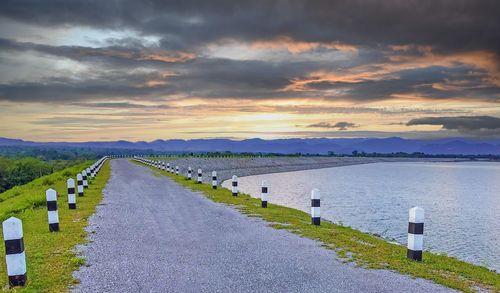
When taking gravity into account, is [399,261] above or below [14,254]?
below

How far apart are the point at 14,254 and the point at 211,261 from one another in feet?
11.4

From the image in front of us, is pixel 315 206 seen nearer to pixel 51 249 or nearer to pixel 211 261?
pixel 211 261

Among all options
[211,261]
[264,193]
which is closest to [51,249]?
[211,261]

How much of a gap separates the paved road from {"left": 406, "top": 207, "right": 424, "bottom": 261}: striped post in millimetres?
1449

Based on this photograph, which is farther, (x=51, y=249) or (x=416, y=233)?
(x=51, y=249)

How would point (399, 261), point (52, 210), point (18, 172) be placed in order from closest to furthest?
point (399, 261) < point (52, 210) < point (18, 172)

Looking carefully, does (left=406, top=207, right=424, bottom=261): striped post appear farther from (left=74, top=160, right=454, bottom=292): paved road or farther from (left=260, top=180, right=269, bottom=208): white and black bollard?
(left=260, top=180, right=269, bottom=208): white and black bollard

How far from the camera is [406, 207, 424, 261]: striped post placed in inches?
337

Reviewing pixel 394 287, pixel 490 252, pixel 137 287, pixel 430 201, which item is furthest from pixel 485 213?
pixel 137 287

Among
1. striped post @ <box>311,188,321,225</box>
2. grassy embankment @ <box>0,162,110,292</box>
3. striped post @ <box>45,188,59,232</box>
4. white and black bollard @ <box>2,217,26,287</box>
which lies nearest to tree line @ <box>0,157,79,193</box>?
grassy embankment @ <box>0,162,110,292</box>

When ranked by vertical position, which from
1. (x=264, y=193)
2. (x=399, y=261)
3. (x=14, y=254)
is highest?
(x=14, y=254)

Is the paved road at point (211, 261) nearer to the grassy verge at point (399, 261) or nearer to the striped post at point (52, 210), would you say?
the grassy verge at point (399, 261)

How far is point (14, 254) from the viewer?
6590 millimetres

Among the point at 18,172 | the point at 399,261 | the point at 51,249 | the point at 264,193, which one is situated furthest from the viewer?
the point at 18,172
